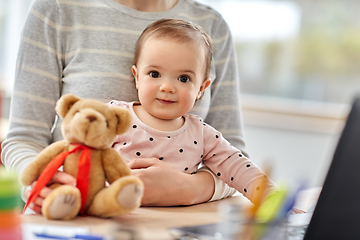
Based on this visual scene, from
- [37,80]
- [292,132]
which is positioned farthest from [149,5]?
[292,132]

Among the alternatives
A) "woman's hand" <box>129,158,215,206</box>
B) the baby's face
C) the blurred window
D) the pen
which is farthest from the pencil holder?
the blurred window

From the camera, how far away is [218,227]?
665 millimetres

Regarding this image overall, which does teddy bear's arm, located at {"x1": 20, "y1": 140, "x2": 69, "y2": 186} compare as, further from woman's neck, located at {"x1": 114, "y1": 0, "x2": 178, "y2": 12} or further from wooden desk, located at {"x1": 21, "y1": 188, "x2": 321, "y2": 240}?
woman's neck, located at {"x1": 114, "y1": 0, "x2": 178, "y2": 12}

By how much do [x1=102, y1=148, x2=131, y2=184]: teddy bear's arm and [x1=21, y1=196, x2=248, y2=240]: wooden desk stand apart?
8 cm

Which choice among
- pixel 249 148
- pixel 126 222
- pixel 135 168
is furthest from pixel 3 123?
pixel 126 222

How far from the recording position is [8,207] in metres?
0.46

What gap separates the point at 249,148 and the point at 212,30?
Result: 6.21 ft

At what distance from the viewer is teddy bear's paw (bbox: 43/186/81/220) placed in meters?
0.62

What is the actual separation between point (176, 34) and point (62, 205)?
1.71 ft

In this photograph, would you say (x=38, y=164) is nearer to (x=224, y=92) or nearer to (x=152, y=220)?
(x=152, y=220)

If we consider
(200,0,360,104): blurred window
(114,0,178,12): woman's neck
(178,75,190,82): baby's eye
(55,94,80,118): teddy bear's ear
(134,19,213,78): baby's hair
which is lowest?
(200,0,360,104): blurred window

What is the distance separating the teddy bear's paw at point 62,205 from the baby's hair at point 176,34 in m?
0.49

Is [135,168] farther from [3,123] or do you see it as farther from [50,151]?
[3,123]

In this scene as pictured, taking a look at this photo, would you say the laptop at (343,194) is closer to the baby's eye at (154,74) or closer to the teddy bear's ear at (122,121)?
the teddy bear's ear at (122,121)
